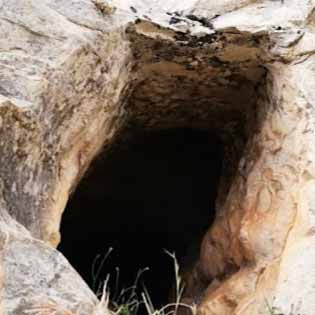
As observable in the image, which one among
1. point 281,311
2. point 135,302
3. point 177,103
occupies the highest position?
point 177,103

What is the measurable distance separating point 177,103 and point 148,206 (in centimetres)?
85

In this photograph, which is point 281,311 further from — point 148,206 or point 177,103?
point 148,206

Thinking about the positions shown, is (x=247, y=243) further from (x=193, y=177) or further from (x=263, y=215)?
(x=193, y=177)

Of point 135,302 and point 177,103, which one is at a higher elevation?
point 177,103

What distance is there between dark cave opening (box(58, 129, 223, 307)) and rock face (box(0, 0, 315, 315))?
1.36 feet

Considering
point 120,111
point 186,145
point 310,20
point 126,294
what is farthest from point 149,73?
point 126,294

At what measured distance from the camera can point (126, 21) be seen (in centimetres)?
235

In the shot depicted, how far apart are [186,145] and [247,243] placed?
102cm

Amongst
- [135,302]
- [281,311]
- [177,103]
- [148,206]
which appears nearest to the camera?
[281,311]

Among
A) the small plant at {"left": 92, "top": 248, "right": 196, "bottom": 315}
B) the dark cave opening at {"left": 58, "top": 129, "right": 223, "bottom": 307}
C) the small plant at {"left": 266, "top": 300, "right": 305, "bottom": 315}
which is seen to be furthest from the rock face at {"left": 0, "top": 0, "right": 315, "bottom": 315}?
the dark cave opening at {"left": 58, "top": 129, "right": 223, "bottom": 307}

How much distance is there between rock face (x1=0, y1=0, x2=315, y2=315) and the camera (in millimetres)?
1956

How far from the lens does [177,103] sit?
2.83 metres

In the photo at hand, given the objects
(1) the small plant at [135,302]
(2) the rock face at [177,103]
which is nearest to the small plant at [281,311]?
(2) the rock face at [177,103]

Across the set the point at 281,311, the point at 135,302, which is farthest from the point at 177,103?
the point at 281,311
